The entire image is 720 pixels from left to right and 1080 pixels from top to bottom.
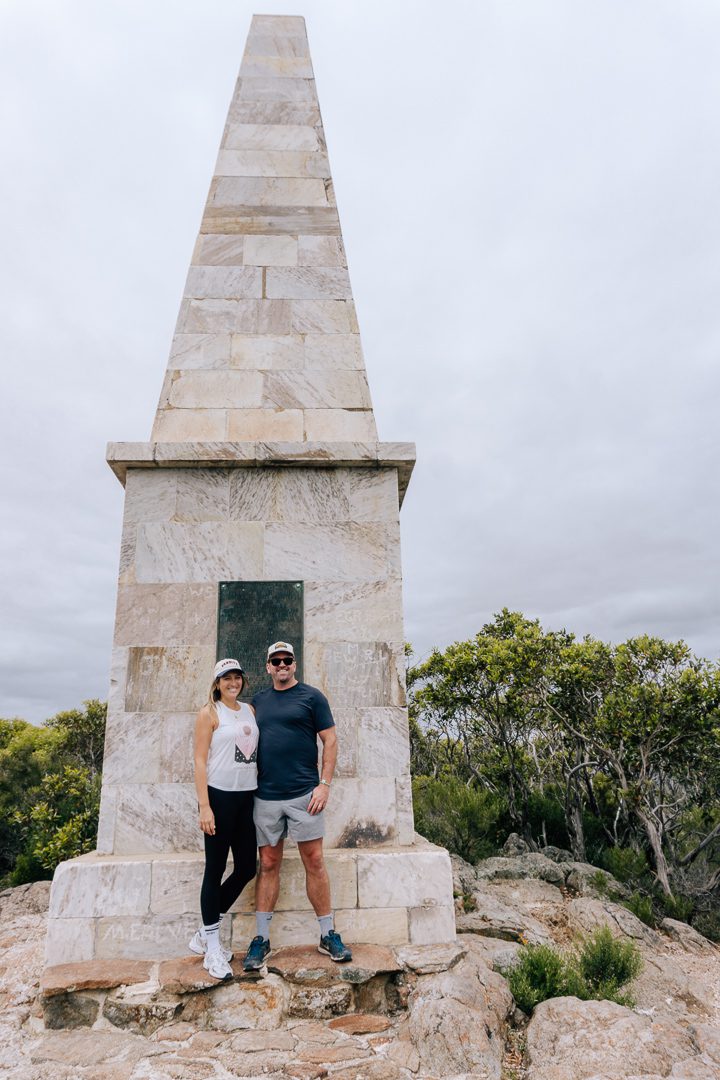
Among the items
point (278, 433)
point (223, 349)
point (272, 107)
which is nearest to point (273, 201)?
point (272, 107)

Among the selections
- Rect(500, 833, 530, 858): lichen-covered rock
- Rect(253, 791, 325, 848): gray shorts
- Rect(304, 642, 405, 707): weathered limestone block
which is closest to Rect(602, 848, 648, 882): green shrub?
Rect(500, 833, 530, 858): lichen-covered rock

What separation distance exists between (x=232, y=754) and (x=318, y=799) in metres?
0.66

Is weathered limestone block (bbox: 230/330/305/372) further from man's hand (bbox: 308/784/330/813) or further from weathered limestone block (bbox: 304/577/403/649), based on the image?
man's hand (bbox: 308/784/330/813)

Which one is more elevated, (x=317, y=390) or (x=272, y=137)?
(x=272, y=137)

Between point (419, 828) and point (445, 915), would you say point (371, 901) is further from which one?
point (419, 828)

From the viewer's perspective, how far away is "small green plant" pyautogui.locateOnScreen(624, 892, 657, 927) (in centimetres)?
787

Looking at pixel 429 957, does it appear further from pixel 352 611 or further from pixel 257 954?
pixel 352 611

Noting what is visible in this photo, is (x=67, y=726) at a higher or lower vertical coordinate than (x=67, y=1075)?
higher

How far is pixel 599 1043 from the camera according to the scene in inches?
147

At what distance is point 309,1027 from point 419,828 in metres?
6.54

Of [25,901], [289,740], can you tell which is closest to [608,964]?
[289,740]

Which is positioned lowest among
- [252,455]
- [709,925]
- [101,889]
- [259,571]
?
[709,925]

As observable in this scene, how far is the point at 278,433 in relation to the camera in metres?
6.19

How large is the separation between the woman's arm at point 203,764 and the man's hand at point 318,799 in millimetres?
660
